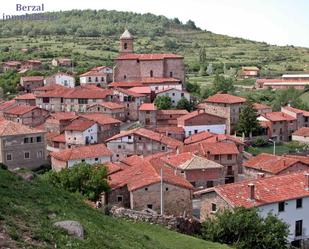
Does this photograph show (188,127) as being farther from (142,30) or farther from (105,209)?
(142,30)

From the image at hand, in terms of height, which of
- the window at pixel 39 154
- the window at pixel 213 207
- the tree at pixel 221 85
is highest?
the tree at pixel 221 85

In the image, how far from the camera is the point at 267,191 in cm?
2858

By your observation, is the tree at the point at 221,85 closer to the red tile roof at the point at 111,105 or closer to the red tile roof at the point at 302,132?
the red tile roof at the point at 302,132

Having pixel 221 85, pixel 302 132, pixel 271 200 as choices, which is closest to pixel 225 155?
pixel 271 200

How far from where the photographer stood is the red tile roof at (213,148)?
4389 centimetres

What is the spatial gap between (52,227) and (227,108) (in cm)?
5066

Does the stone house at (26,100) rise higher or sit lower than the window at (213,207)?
higher

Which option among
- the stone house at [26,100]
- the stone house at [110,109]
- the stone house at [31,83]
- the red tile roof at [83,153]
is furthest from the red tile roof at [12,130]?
the stone house at [31,83]

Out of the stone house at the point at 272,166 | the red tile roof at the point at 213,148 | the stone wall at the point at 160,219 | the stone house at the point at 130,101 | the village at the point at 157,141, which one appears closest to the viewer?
the stone wall at the point at 160,219

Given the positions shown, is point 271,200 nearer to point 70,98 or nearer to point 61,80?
point 70,98

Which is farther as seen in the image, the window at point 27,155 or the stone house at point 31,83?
the stone house at point 31,83

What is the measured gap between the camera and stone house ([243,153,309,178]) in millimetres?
38688

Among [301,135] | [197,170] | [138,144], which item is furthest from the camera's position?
[301,135]

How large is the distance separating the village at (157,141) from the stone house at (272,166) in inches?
3.3
